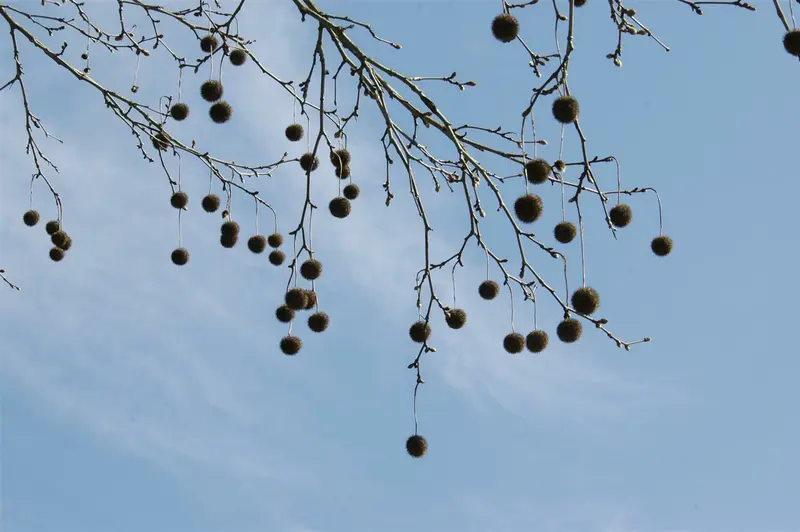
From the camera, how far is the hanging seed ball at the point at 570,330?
3.90 m

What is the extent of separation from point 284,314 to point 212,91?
1.32 metres

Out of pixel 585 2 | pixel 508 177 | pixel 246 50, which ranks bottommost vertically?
pixel 508 177

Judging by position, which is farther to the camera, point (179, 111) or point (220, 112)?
point (179, 111)

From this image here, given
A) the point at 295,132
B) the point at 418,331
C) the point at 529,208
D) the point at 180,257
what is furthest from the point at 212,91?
the point at 529,208

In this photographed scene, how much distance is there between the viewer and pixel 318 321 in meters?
4.52

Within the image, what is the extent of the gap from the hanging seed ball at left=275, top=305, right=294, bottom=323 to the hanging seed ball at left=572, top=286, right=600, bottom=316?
129 cm

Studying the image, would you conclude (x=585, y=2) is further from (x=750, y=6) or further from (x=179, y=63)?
(x=179, y=63)

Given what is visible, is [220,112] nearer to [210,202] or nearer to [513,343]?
[210,202]

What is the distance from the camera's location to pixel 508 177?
3979 mm

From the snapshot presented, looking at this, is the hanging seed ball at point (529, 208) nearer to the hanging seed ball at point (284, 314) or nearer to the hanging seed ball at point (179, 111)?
the hanging seed ball at point (284, 314)

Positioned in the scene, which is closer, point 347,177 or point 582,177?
point 582,177

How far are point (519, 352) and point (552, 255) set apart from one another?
21.6 inches

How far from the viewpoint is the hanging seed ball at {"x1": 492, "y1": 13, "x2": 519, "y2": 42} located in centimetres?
373

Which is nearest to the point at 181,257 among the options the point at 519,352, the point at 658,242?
the point at 519,352
